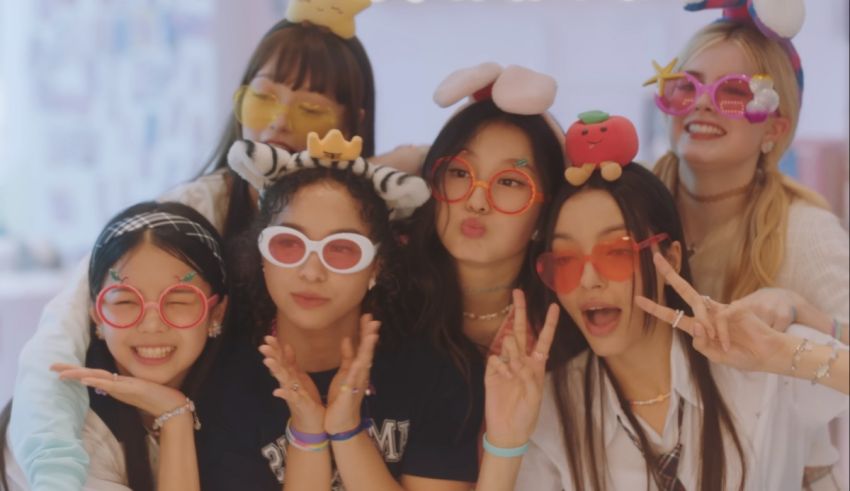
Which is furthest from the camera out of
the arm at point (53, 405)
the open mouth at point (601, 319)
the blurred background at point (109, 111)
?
the blurred background at point (109, 111)

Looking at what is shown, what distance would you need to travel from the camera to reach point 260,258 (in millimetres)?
1952

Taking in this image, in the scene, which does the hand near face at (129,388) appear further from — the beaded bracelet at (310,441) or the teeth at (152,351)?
the beaded bracelet at (310,441)

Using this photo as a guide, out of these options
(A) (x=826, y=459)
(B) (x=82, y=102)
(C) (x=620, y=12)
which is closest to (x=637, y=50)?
(C) (x=620, y=12)

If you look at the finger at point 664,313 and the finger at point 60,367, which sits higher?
the finger at point 664,313

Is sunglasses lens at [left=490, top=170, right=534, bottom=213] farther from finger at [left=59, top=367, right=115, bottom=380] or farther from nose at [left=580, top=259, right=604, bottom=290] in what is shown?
finger at [left=59, top=367, right=115, bottom=380]

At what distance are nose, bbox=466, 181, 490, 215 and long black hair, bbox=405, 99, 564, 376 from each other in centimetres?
10

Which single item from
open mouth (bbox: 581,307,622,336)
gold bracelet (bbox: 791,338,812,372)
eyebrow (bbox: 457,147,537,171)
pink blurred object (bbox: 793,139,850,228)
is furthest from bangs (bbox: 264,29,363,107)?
pink blurred object (bbox: 793,139,850,228)

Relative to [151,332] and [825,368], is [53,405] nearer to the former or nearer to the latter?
[151,332]

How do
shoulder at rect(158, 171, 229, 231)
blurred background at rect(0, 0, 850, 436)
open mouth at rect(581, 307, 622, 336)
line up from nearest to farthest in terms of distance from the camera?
open mouth at rect(581, 307, 622, 336) < shoulder at rect(158, 171, 229, 231) < blurred background at rect(0, 0, 850, 436)

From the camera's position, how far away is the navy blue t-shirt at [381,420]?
71.1 inches

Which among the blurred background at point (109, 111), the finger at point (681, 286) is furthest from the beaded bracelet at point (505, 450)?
the blurred background at point (109, 111)

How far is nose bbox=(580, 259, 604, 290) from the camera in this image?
1.75 m

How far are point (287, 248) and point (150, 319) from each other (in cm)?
30

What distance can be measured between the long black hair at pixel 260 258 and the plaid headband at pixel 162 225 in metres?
0.09
